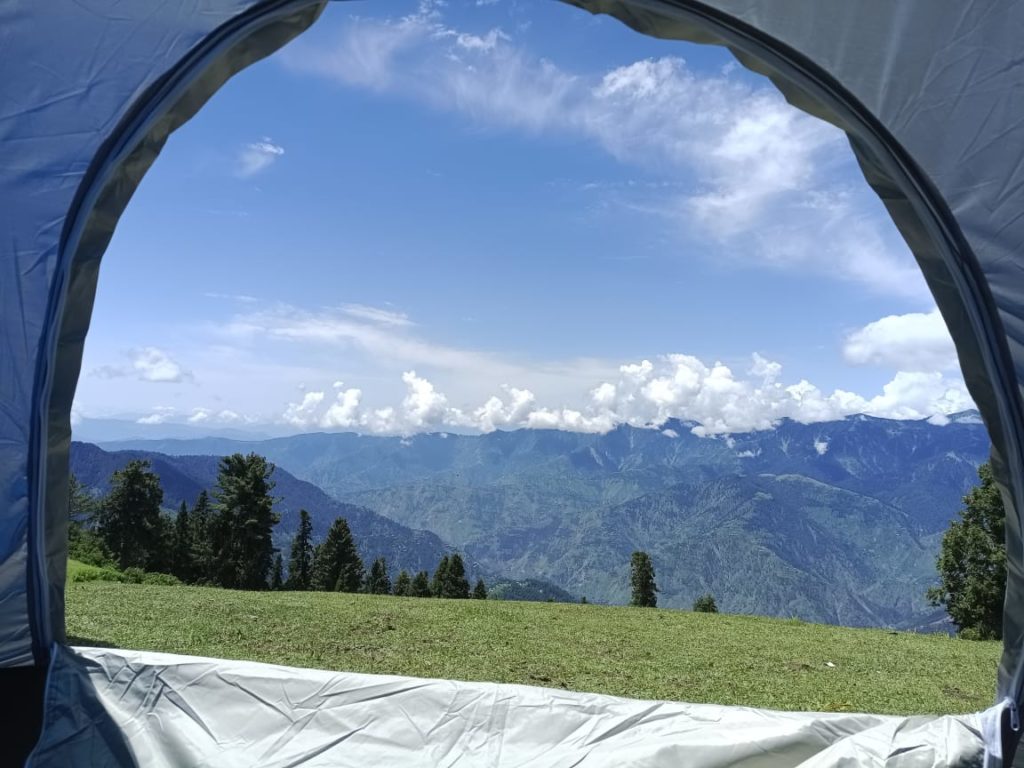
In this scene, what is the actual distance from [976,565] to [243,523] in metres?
37.5

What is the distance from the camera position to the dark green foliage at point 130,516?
43688mm

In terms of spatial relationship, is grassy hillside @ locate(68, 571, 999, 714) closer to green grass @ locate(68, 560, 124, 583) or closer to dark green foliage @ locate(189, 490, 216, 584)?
green grass @ locate(68, 560, 124, 583)

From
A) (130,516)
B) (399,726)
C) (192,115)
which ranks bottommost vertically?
(130,516)

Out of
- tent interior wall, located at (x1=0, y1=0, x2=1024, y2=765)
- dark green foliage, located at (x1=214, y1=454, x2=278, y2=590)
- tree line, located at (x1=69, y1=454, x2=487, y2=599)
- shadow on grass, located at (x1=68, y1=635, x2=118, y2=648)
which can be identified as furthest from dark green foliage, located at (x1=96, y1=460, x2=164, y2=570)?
tent interior wall, located at (x1=0, y1=0, x2=1024, y2=765)

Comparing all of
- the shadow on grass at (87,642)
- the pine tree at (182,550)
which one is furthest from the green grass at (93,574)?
the pine tree at (182,550)

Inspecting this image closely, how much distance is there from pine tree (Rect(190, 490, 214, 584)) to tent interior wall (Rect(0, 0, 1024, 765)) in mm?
43190

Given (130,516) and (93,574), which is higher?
(93,574)

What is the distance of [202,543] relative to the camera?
47.2 m

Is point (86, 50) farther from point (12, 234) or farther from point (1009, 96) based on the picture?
point (1009, 96)

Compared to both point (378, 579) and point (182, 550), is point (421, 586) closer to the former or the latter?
point (378, 579)

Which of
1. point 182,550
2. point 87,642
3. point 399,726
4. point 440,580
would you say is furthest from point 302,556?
point 399,726

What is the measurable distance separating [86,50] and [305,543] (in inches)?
2265

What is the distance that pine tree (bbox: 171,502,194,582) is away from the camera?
159 feet

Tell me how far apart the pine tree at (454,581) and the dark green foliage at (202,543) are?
1822cm
